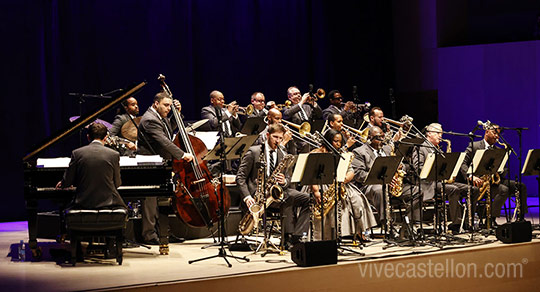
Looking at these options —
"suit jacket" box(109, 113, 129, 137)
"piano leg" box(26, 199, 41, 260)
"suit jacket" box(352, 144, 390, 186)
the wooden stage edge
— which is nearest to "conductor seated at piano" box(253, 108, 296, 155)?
"suit jacket" box(352, 144, 390, 186)

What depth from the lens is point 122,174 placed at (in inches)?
272

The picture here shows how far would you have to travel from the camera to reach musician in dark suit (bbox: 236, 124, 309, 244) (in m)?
7.45

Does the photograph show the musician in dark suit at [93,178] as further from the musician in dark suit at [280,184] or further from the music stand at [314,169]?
the music stand at [314,169]

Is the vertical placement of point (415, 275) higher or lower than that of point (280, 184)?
lower

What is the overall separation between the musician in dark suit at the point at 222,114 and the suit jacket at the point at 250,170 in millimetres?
2224

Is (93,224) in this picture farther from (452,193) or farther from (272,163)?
(452,193)

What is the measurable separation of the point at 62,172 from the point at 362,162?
11.4 feet

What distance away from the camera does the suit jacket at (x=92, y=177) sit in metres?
6.51

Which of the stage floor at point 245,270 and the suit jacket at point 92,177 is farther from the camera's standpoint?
the suit jacket at point 92,177

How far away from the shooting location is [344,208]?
7.63 metres

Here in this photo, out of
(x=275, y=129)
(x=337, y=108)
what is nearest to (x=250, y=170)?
(x=275, y=129)

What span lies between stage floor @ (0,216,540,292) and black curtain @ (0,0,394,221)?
271 centimetres

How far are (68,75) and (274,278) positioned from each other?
5641 mm

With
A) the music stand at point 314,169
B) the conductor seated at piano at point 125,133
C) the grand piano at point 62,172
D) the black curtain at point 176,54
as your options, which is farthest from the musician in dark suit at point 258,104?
the music stand at point 314,169
